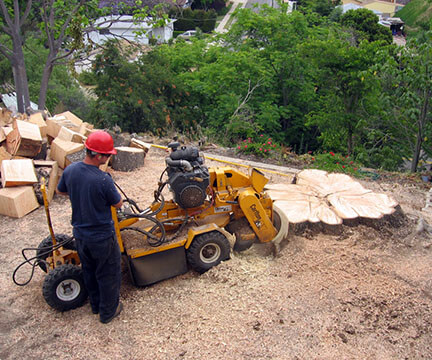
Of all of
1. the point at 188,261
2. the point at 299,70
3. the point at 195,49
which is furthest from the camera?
the point at 195,49

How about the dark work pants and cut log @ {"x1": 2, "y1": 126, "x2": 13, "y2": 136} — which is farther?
cut log @ {"x1": 2, "y1": 126, "x2": 13, "y2": 136}

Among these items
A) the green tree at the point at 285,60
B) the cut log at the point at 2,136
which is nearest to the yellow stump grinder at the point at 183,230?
the cut log at the point at 2,136

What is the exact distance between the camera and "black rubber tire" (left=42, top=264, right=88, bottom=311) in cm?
400

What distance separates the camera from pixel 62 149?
281 inches

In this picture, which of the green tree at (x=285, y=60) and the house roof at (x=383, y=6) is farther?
the house roof at (x=383, y=6)

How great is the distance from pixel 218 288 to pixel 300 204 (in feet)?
7.21

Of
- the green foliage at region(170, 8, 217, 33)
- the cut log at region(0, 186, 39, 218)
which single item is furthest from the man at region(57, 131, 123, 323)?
the green foliage at region(170, 8, 217, 33)

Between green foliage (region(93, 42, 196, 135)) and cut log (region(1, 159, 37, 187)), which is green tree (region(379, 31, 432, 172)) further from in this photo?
cut log (region(1, 159, 37, 187))

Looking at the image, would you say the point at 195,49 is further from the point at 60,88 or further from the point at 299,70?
the point at 60,88

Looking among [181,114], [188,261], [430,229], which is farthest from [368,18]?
[188,261]

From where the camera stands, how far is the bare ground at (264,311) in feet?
12.1

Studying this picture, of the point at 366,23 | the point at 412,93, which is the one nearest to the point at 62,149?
the point at 412,93

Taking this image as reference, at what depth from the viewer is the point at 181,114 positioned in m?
13.9

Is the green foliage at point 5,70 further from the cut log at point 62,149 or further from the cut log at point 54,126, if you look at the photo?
the cut log at point 62,149
